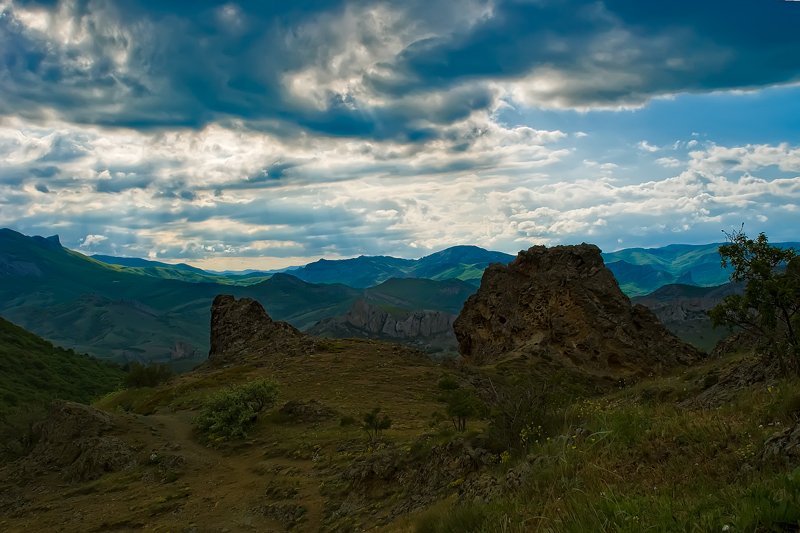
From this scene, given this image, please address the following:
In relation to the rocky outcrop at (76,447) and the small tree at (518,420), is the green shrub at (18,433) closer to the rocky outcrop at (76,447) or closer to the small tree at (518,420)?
the rocky outcrop at (76,447)

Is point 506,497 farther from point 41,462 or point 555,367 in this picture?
point 555,367

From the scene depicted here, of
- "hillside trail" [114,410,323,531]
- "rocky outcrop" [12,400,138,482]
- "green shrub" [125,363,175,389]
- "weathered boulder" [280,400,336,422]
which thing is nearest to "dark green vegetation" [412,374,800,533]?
"hillside trail" [114,410,323,531]

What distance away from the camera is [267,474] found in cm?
1750

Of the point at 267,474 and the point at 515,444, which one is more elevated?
the point at 515,444

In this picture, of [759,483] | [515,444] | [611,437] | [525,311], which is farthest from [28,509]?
[525,311]

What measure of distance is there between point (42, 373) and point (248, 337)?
6630 centimetres

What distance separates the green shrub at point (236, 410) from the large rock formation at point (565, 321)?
1957cm

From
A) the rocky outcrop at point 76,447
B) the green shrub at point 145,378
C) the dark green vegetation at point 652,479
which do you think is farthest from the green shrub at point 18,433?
the dark green vegetation at point 652,479

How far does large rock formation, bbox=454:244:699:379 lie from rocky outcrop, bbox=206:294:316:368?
50.3 ft

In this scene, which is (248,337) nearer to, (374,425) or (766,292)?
(374,425)

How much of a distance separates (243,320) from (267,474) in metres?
32.9

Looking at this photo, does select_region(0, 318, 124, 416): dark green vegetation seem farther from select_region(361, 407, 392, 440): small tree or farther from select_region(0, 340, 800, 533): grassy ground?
select_region(361, 407, 392, 440): small tree

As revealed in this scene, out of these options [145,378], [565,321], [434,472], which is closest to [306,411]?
[434,472]

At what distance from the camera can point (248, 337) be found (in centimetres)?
4700
